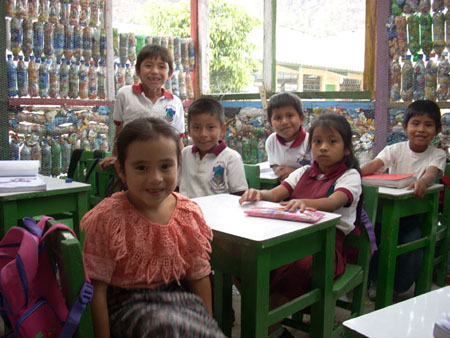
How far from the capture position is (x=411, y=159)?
2.83 m

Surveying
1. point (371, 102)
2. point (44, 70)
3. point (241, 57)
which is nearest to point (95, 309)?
point (371, 102)

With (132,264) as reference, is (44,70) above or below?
above

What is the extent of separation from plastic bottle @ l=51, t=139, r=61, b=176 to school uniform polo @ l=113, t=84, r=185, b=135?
142 centimetres

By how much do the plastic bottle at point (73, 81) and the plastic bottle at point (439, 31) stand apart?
10.5ft

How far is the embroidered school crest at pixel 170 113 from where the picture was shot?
3.17 metres

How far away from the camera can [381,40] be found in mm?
3508

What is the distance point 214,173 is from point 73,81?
2.65 meters

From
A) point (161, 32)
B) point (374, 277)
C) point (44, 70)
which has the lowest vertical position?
point (374, 277)

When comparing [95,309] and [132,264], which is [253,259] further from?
[95,309]

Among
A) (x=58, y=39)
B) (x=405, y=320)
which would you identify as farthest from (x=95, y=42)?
(x=405, y=320)

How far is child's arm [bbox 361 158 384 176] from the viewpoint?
9.29 ft

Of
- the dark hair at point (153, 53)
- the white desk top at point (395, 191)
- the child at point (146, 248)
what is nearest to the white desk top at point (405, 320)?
the child at point (146, 248)

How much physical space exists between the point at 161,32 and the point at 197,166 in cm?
342

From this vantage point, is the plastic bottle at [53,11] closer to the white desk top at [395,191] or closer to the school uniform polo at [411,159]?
the school uniform polo at [411,159]
